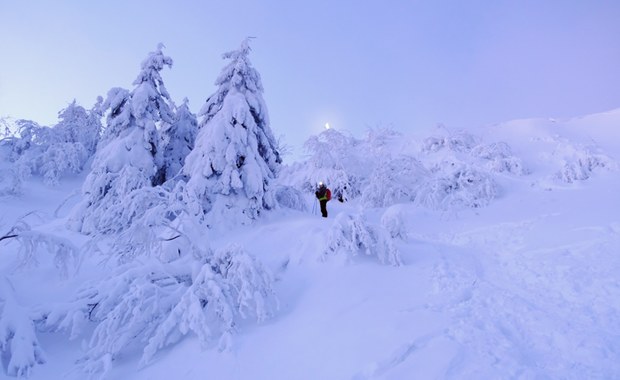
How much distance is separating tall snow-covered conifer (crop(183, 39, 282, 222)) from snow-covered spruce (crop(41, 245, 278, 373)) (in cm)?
522

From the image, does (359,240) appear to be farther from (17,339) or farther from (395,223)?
(17,339)

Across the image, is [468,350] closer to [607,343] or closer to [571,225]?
[607,343]

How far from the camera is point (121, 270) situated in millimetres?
5508

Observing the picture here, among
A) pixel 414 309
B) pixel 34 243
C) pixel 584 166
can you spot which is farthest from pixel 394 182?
pixel 34 243

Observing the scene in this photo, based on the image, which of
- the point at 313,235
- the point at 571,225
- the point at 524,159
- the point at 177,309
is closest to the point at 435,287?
the point at 313,235

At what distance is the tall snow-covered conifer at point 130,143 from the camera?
12.8 metres

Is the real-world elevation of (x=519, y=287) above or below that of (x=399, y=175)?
below

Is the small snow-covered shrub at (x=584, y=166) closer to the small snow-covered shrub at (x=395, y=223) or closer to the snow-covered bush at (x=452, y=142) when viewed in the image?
the snow-covered bush at (x=452, y=142)

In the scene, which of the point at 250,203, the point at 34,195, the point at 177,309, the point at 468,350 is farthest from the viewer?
the point at 34,195

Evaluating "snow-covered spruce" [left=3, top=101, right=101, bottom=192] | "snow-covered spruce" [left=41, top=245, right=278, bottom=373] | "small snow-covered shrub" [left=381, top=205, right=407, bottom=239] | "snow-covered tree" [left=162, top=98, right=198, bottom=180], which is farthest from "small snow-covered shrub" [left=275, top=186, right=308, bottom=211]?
"snow-covered spruce" [left=3, top=101, right=101, bottom=192]

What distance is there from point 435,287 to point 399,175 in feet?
42.0

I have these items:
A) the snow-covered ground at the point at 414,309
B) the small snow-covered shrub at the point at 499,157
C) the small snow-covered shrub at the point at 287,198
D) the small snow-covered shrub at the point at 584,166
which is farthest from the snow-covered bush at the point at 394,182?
the snow-covered ground at the point at 414,309

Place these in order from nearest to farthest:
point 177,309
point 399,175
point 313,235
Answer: point 177,309 < point 313,235 < point 399,175

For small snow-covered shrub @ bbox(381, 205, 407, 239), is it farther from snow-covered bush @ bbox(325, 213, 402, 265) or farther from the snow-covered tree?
the snow-covered tree
